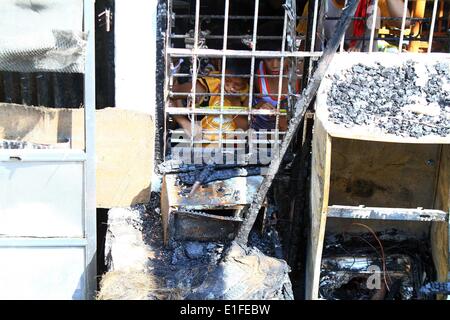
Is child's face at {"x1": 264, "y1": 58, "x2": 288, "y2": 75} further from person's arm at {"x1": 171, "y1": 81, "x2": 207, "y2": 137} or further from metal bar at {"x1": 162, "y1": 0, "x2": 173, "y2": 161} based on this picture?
metal bar at {"x1": 162, "y1": 0, "x2": 173, "y2": 161}

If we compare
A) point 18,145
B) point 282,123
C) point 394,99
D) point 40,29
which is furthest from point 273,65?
point 18,145

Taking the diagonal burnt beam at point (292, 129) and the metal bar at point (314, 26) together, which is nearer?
the diagonal burnt beam at point (292, 129)

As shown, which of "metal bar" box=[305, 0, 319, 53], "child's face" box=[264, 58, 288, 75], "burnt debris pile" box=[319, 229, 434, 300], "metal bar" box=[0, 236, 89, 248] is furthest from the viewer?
"child's face" box=[264, 58, 288, 75]

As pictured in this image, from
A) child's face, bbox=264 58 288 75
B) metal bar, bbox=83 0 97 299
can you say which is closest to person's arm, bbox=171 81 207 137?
child's face, bbox=264 58 288 75

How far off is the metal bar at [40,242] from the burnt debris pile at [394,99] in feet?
5.62

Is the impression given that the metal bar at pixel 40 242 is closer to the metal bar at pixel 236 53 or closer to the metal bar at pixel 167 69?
Answer: the metal bar at pixel 167 69

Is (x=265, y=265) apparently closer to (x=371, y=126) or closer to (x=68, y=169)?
(x=371, y=126)

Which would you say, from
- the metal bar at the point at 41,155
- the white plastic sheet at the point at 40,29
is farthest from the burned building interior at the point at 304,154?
the white plastic sheet at the point at 40,29

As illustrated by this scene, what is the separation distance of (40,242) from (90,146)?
68 cm

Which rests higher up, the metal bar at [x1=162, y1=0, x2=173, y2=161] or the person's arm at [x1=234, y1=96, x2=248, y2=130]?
the metal bar at [x1=162, y1=0, x2=173, y2=161]

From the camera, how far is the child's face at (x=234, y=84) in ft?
15.8

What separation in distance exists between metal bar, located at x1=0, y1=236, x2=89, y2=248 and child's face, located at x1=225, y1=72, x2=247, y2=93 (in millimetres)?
1604

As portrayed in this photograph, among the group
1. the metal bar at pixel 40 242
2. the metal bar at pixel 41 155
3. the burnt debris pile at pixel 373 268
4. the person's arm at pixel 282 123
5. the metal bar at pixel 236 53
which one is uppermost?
the metal bar at pixel 236 53

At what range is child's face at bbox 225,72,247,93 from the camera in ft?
15.8
